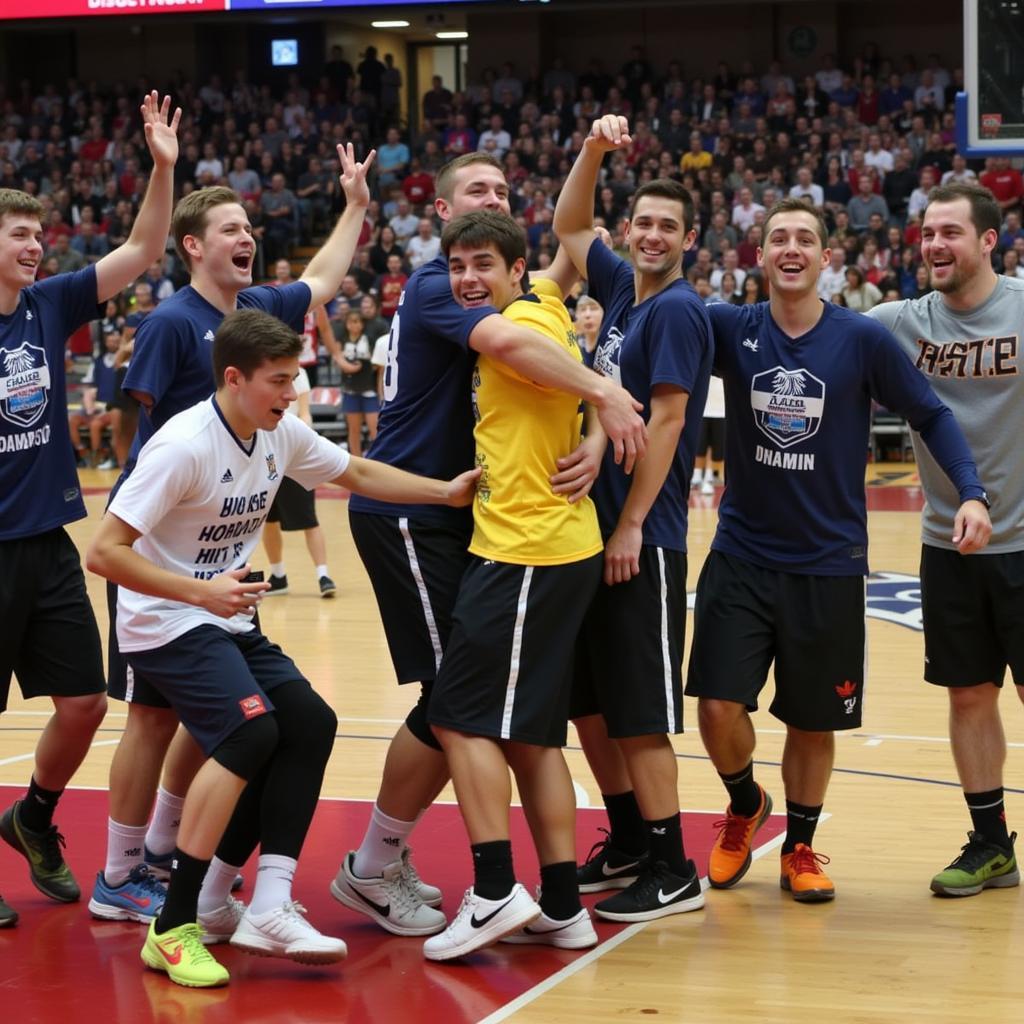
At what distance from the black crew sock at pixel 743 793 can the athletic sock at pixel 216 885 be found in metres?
1.55

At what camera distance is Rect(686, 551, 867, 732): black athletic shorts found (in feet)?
16.6

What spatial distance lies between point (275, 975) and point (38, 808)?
3.67 ft

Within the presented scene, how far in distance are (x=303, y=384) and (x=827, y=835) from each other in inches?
260

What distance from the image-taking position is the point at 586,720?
5.18 m

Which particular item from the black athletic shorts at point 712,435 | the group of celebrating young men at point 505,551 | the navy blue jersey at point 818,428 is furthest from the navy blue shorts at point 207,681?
the black athletic shorts at point 712,435

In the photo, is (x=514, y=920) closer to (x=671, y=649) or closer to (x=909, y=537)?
(x=671, y=649)

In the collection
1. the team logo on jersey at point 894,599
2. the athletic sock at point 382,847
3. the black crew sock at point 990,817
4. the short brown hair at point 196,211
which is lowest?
the team logo on jersey at point 894,599

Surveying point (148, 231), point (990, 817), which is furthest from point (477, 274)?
point (990, 817)

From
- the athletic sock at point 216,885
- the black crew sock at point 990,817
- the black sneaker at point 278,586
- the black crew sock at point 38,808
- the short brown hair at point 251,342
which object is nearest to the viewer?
the short brown hair at point 251,342

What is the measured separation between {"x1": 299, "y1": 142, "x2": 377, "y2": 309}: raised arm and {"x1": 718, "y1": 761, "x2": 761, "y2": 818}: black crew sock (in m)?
2.04

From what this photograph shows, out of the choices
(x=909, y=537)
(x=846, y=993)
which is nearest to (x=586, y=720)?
(x=846, y=993)

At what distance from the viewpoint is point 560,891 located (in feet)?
15.1

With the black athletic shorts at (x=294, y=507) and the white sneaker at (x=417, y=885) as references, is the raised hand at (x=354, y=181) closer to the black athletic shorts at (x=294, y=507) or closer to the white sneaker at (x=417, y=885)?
the white sneaker at (x=417, y=885)

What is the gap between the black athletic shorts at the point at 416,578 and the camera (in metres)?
4.75
